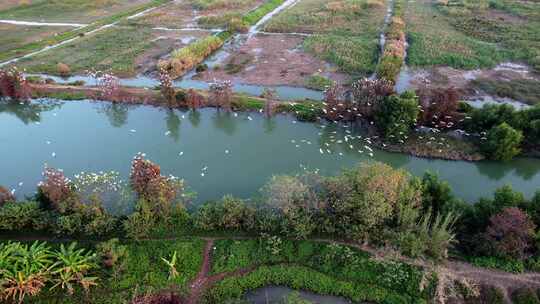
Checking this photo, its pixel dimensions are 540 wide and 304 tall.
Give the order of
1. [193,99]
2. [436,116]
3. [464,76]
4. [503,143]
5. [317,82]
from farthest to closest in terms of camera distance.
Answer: [464,76]
[317,82]
[193,99]
[436,116]
[503,143]

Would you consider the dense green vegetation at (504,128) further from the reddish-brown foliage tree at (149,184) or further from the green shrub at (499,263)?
the reddish-brown foliage tree at (149,184)

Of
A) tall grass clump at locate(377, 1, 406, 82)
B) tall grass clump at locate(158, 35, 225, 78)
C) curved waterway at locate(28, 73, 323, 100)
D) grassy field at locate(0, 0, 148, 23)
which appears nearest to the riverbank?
curved waterway at locate(28, 73, 323, 100)

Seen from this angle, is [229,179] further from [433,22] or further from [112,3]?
[112,3]

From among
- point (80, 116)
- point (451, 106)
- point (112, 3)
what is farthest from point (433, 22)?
point (112, 3)

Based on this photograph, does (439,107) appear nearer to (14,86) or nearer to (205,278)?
(205,278)

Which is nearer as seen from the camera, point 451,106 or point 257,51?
point 451,106

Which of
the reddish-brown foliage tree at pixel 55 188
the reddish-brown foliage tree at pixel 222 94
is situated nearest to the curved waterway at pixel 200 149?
the reddish-brown foliage tree at pixel 222 94

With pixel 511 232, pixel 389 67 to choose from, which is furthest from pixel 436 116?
pixel 511 232
